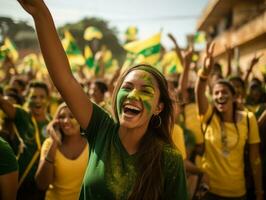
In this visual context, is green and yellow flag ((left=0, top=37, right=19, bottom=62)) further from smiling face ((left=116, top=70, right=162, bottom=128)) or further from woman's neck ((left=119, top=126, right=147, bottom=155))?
woman's neck ((left=119, top=126, right=147, bottom=155))

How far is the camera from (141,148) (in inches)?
75.3

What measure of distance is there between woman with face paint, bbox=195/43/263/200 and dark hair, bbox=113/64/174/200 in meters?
1.42

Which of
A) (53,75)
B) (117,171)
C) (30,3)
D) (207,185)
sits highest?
(30,3)

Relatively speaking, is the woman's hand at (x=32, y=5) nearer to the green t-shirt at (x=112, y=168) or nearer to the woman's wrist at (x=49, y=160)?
the green t-shirt at (x=112, y=168)

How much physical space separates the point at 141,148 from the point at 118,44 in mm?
50554

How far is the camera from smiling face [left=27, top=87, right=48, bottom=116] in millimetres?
4027

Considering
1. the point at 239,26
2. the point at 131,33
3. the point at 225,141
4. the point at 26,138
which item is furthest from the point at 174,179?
the point at 239,26

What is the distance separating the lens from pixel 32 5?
1611 mm

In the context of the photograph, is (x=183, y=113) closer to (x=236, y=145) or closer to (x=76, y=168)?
(x=236, y=145)

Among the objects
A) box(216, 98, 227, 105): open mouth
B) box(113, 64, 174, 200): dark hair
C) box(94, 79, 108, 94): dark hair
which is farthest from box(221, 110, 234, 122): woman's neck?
box(94, 79, 108, 94): dark hair

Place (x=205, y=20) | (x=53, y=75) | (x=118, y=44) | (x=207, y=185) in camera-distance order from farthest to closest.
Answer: (x=118, y=44) → (x=205, y=20) → (x=207, y=185) → (x=53, y=75)

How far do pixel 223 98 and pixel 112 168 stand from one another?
2.16 m

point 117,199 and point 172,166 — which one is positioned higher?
point 172,166

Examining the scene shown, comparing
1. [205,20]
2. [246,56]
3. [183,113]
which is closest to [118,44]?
[205,20]
